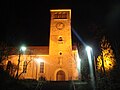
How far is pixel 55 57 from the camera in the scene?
1758 inches

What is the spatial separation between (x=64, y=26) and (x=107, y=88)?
86.8 ft

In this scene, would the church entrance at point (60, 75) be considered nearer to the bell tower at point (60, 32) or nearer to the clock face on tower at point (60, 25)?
the bell tower at point (60, 32)

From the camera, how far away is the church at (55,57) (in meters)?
43.6

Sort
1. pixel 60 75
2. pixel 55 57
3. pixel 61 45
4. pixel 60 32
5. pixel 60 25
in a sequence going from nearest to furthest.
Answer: pixel 60 75, pixel 55 57, pixel 61 45, pixel 60 32, pixel 60 25

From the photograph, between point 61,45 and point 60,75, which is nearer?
point 60,75

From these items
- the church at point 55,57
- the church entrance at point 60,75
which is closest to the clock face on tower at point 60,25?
the church at point 55,57

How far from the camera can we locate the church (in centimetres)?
4359

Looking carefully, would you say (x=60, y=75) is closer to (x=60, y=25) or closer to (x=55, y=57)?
(x=55, y=57)

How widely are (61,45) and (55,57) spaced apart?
2979 millimetres


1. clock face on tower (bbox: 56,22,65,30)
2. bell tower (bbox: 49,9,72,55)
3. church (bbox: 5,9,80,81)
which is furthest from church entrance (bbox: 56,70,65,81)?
clock face on tower (bbox: 56,22,65,30)

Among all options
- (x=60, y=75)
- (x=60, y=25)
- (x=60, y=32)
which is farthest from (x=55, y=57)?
(x=60, y=25)

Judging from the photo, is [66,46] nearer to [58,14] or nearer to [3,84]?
[58,14]

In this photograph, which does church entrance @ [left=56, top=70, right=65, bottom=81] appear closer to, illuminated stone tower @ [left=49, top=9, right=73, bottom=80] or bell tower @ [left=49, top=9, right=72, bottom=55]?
illuminated stone tower @ [left=49, top=9, right=73, bottom=80]

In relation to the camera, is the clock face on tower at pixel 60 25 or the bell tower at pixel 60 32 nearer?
the bell tower at pixel 60 32
